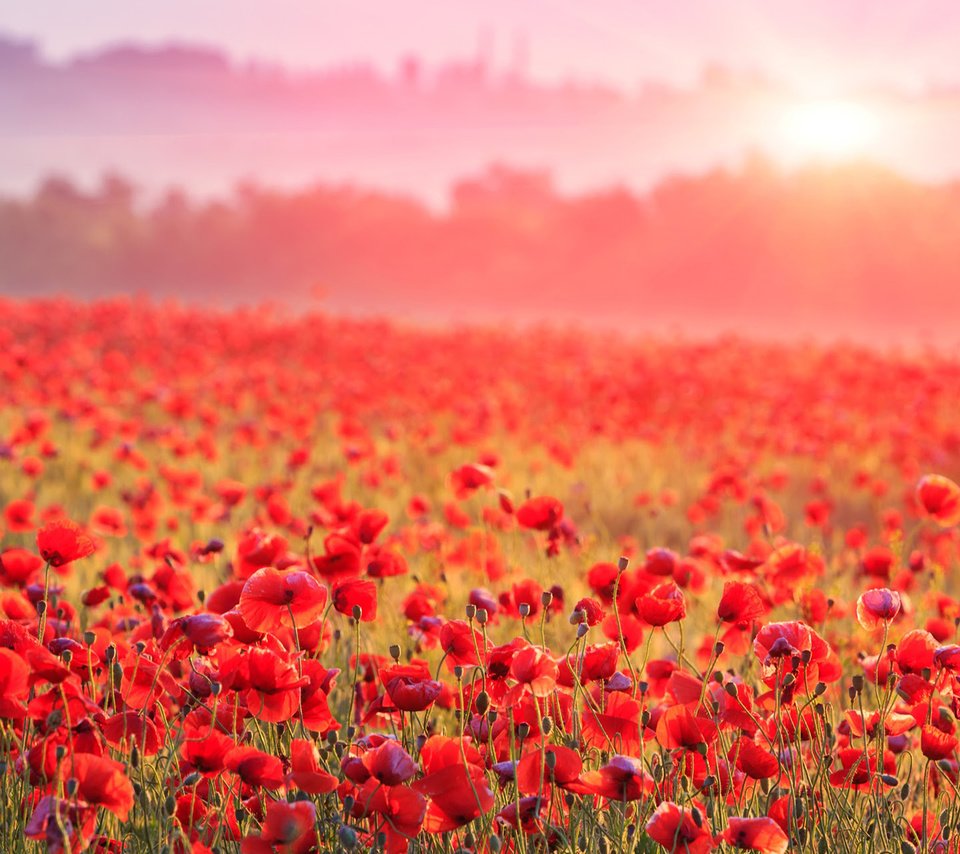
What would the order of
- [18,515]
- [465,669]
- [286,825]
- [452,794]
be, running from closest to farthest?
[286,825] < [452,794] < [465,669] < [18,515]

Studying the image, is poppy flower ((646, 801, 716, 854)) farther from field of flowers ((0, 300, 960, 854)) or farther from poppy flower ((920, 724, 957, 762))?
poppy flower ((920, 724, 957, 762))

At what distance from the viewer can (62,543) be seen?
225 cm

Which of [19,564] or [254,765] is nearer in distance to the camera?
[254,765]

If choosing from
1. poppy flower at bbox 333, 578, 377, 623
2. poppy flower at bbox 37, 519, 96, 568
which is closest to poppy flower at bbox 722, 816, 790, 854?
poppy flower at bbox 333, 578, 377, 623

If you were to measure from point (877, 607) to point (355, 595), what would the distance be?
106 centimetres

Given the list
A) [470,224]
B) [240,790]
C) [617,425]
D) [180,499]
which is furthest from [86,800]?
[470,224]

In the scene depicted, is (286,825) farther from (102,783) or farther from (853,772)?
(853,772)

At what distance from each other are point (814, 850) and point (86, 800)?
4.39 ft

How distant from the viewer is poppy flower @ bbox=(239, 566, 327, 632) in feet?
6.82

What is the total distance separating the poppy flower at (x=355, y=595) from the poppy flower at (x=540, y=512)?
25.3 inches

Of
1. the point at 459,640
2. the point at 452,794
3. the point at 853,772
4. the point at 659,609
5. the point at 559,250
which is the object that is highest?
the point at 559,250

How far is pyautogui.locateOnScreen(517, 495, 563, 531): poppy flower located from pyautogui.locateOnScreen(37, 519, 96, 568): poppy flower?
1.10 meters

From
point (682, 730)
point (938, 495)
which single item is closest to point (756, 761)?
point (682, 730)

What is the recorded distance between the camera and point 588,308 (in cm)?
3741
